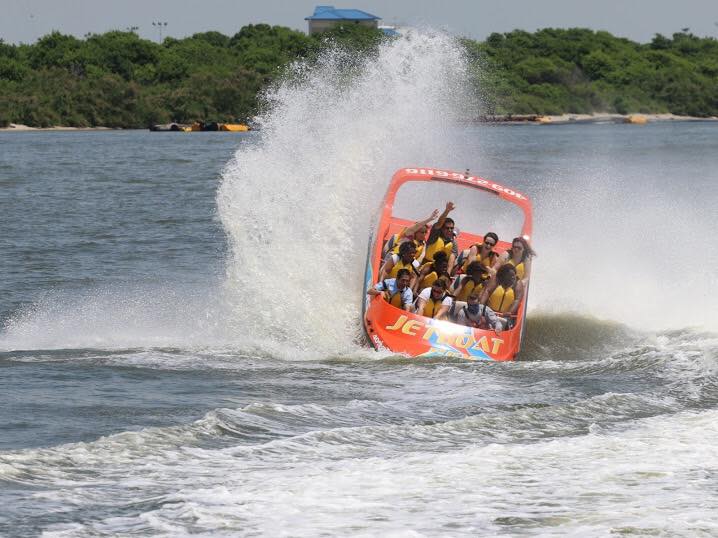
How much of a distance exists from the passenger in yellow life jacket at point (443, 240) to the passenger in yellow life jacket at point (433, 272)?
0.65 m

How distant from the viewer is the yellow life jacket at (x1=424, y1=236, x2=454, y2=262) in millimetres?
14734

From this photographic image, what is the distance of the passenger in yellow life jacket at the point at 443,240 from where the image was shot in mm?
14758

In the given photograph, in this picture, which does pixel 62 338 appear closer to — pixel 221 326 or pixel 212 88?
pixel 221 326

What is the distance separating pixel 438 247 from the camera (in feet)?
48.5

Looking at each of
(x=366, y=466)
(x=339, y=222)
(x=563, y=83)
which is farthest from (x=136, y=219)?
(x=563, y=83)

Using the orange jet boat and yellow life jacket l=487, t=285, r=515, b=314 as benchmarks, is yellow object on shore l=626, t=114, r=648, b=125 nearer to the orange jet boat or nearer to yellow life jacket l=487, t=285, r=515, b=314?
yellow life jacket l=487, t=285, r=515, b=314

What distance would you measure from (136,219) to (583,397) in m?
19.3

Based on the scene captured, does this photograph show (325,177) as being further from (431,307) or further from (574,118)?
(574,118)

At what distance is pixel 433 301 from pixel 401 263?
0.87 meters

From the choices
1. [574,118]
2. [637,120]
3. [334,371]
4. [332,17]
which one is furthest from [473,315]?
[332,17]

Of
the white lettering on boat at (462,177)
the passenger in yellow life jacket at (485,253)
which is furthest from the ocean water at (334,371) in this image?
the white lettering on boat at (462,177)

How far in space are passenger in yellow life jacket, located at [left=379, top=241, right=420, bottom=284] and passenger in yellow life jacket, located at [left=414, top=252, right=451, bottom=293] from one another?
0.09 meters

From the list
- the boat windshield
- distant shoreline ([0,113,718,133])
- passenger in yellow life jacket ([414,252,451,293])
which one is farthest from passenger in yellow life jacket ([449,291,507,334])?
distant shoreline ([0,113,718,133])

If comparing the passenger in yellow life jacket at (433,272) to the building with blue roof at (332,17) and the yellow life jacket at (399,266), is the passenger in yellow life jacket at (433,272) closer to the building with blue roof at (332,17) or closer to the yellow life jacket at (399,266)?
the yellow life jacket at (399,266)
